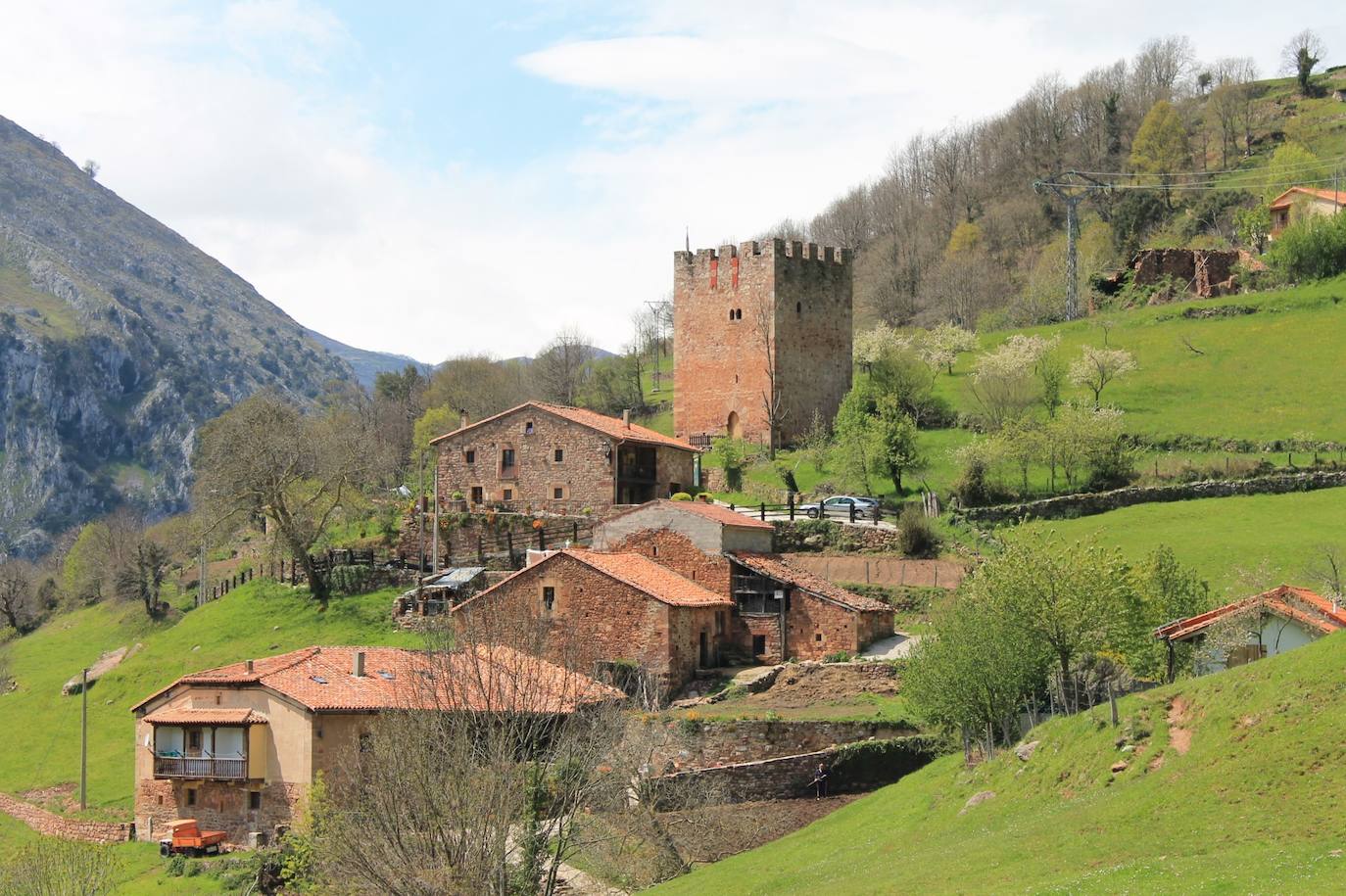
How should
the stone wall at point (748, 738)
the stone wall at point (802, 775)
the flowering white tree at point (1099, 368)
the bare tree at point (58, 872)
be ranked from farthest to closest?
the flowering white tree at point (1099, 368) → the stone wall at point (748, 738) → the stone wall at point (802, 775) → the bare tree at point (58, 872)

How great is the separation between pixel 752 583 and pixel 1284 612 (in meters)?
17.2

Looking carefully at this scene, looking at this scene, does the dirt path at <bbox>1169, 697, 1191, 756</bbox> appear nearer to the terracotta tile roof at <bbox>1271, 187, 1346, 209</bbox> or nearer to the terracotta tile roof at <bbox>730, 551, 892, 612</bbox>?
the terracotta tile roof at <bbox>730, 551, 892, 612</bbox>

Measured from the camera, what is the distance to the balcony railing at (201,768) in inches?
1591

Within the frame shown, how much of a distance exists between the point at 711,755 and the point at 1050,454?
2627 centimetres

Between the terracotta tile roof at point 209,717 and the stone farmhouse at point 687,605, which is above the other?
the stone farmhouse at point 687,605

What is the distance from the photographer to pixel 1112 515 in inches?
2232

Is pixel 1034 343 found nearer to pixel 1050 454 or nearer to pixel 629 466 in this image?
pixel 1050 454

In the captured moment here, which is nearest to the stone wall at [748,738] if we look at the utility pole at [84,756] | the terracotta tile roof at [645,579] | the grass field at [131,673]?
the terracotta tile roof at [645,579]

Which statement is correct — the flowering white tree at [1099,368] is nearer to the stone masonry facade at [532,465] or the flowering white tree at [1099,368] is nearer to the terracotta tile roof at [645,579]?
the stone masonry facade at [532,465]

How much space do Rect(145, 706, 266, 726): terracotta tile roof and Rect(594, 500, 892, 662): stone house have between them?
1388cm

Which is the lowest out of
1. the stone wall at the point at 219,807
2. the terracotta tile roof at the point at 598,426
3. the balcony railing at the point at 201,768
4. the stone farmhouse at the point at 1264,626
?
the stone wall at the point at 219,807

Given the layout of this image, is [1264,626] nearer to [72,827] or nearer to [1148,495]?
[1148,495]

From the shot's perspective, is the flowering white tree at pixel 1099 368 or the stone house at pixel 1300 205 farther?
the stone house at pixel 1300 205

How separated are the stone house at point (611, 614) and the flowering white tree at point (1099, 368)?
3183cm
